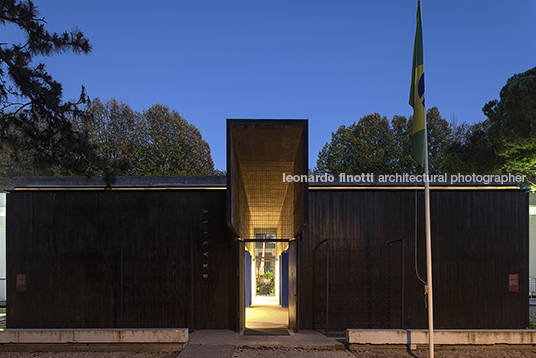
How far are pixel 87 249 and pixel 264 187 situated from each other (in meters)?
4.64

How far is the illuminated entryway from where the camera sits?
25.7 ft

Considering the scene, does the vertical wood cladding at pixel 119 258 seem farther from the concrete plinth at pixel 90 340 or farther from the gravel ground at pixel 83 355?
the gravel ground at pixel 83 355

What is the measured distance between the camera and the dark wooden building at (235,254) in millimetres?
9734

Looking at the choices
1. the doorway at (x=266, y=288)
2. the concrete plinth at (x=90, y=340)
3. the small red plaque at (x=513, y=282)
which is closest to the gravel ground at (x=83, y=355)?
the concrete plinth at (x=90, y=340)

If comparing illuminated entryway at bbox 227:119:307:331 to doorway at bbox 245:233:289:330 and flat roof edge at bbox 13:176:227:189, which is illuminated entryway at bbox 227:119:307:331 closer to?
doorway at bbox 245:233:289:330

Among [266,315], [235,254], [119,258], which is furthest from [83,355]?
[266,315]

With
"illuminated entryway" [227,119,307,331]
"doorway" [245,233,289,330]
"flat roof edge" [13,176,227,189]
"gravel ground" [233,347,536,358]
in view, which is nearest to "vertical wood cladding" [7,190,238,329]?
"flat roof edge" [13,176,227,189]

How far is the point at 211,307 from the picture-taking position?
32.1ft

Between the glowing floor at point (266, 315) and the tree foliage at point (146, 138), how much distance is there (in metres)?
12.0

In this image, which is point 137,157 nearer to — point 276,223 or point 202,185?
point 276,223

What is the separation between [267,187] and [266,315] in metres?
4.98

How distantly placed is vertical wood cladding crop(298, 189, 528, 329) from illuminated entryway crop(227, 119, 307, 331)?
→ 857mm

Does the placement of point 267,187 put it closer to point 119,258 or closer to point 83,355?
point 119,258

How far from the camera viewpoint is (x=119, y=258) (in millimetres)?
9875
